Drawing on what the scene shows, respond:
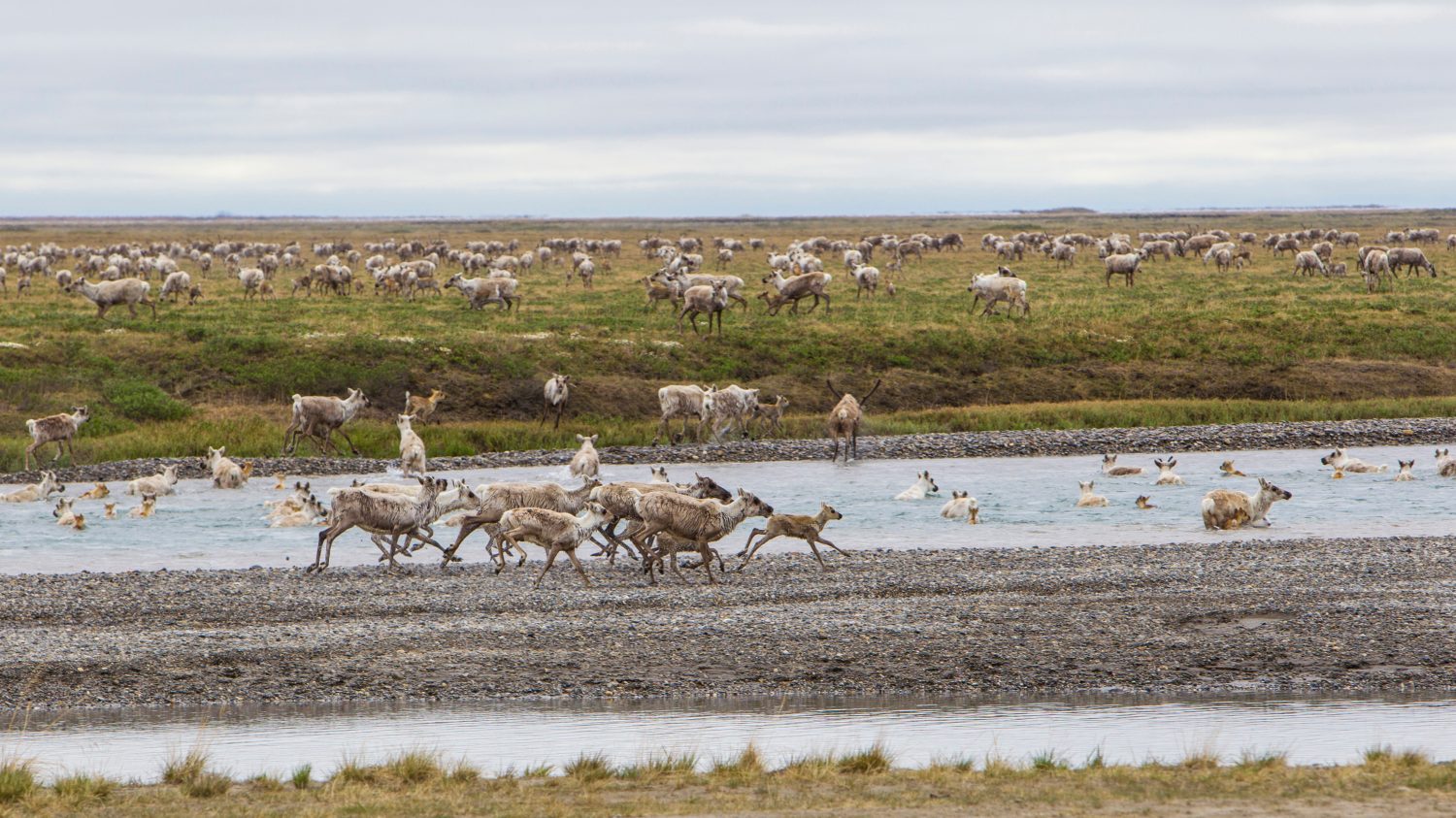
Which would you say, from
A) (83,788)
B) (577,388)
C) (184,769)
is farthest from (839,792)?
→ (577,388)

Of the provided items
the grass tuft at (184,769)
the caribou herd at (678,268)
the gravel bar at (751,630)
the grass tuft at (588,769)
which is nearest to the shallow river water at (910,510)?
the gravel bar at (751,630)

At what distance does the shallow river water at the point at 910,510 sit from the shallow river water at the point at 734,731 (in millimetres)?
7919

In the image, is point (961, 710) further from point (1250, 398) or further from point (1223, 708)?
point (1250, 398)

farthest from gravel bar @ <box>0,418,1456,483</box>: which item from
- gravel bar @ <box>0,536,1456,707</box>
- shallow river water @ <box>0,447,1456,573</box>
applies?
gravel bar @ <box>0,536,1456,707</box>

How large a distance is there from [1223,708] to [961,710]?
1764 mm

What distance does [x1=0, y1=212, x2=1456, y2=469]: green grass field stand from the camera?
3234 centimetres

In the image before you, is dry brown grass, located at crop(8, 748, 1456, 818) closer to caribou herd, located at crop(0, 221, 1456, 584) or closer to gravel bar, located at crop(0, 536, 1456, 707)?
gravel bar, located at crop(0, 536, 1456, 707)

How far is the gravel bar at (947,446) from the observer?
92.3 ft

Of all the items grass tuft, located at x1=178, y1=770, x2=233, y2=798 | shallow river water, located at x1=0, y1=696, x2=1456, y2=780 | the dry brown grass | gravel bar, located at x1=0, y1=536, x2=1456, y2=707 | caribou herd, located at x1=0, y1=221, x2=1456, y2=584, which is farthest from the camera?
caribou herd, located at x1=0, y1=221, x2=1456, y2=584

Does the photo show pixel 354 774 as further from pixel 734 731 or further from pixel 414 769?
pixel 734 731

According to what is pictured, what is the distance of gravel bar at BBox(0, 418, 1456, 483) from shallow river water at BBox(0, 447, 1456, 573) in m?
0.74

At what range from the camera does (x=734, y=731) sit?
34.9 feet

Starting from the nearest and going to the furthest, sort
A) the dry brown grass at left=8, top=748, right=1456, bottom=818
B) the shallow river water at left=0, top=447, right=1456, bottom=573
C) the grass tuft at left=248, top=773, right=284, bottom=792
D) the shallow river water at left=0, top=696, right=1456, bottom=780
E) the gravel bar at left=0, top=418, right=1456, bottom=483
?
the dry brown grass at left=8, top=748, right=1456, bottom=818 < the grass tuft at left=248, top=773, right=284, bottom=792 < the shallow river water at left=0, top=696, right=1456, bottom=780 < the shallow river water at left=0, top=447, right=1456, bottom=573 < the gravel bar at left=0, top=418, right=1456, bottom=483

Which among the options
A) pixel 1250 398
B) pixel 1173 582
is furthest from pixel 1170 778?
pixel 1250 398
